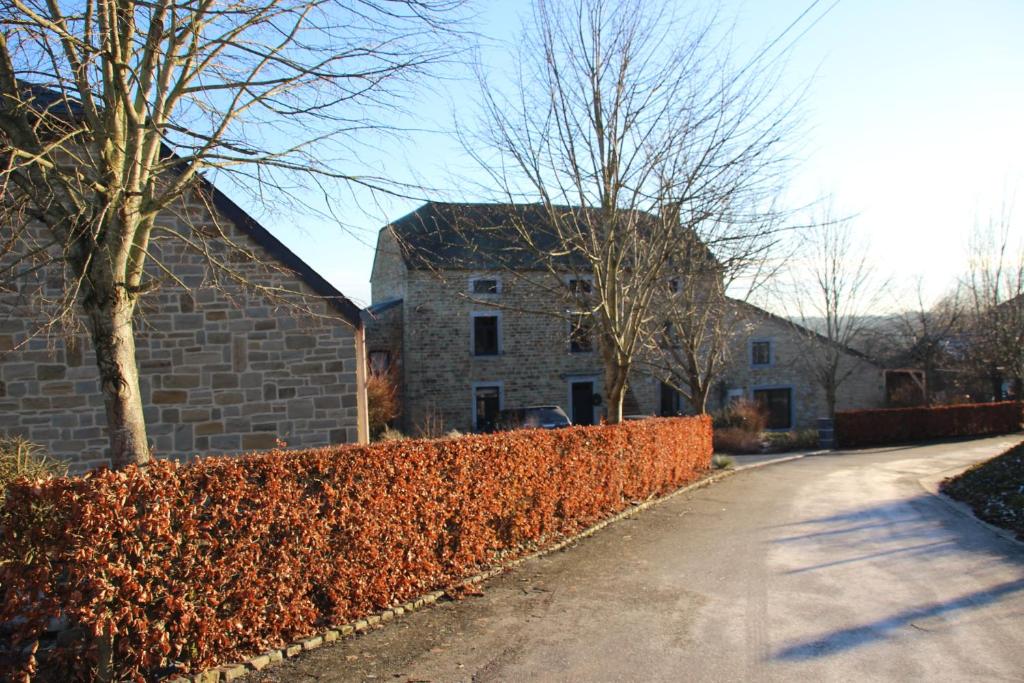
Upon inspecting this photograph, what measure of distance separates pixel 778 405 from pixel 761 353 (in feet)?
7.59

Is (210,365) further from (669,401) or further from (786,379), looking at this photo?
(786,379)

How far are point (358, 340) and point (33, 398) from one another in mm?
4601

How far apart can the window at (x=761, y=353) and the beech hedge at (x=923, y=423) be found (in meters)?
5.13

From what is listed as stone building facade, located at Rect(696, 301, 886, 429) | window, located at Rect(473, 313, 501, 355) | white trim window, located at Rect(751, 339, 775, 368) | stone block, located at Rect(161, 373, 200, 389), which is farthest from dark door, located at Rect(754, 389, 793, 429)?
stone block, located at Rect(161, 373, 200, 389)

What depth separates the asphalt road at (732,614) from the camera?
17.3 feet

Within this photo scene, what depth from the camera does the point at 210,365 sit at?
1190 cm

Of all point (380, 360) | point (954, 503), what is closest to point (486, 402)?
point (380, 360)

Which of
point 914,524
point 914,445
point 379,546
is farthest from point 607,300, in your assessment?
point 914,445

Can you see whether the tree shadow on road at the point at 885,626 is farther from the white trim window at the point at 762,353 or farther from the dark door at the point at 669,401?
the white trim window at the point at 762,353

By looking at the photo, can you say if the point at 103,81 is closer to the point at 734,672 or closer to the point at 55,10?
the point at 55,10

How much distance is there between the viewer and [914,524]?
36.4 feet

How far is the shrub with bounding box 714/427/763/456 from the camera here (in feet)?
87.9

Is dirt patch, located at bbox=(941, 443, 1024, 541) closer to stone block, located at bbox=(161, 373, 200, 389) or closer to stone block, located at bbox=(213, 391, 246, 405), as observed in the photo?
stone block, located at bbox=(213, 391, 246, 405)

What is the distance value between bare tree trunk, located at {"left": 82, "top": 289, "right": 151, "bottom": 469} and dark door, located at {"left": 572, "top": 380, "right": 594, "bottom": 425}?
24915 millimetres
